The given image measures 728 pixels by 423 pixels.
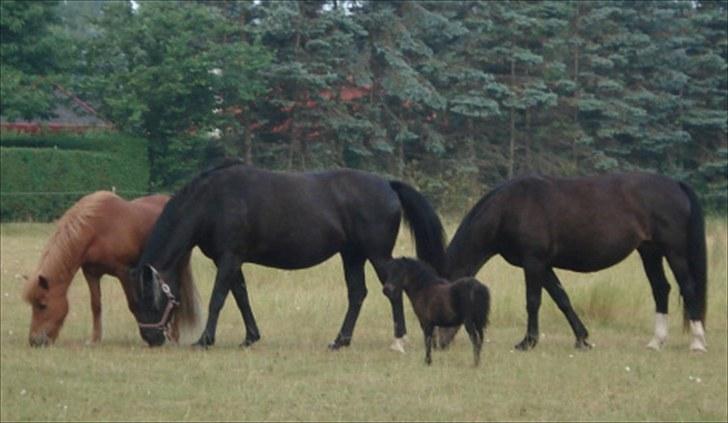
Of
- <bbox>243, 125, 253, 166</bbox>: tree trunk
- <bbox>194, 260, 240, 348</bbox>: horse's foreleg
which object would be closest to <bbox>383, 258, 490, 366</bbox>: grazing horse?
<bbox>194, 260, 240, 348</bbox>: horse's foreleg

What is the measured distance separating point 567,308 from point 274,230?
2.92 metres

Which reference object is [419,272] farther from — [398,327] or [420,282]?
[398,327]

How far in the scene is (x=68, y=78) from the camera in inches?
1468

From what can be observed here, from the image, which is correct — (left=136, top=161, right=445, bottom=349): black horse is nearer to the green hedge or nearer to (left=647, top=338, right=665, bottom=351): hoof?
(left=647, top=338, right=665, bottom=351): hoof

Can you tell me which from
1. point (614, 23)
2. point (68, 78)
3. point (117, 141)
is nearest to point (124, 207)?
point (117, 141)

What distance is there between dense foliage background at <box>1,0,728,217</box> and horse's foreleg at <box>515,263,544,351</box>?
64.6ft

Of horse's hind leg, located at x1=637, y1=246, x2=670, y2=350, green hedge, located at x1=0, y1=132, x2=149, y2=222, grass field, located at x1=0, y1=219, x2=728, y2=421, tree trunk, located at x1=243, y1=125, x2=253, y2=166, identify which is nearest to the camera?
grass field, located at x1=0, y1=219, x2=728, y2=421

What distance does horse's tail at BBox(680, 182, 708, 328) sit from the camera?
13.1 metres

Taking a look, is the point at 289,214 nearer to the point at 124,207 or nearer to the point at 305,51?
the point at 124,207

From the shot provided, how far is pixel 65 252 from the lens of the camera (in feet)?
41.1

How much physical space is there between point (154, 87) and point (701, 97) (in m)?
18.5

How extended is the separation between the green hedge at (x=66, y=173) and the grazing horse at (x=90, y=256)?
17.7 metres

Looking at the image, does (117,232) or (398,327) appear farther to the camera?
(117,232)

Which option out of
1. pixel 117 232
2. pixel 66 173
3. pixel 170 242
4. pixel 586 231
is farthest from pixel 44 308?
pixel 66 173
